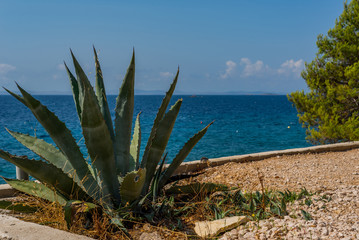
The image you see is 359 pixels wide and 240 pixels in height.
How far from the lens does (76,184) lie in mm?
2691

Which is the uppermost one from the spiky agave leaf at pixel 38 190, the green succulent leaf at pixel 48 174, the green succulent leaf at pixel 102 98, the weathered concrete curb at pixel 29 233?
the green succulent leaf at pixel 102 98

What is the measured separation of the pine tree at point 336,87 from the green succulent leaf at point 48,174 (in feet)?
28.1

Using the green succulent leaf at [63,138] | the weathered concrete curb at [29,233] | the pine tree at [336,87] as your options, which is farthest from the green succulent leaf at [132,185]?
the pine tree at [336,87]

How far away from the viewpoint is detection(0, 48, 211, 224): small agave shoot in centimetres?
257

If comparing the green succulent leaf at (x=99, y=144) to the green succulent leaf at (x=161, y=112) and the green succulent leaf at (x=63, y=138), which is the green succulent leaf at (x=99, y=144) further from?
the green succulent leaf at (x=161, y=112)

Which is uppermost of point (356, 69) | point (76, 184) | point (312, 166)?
point (356, 69)

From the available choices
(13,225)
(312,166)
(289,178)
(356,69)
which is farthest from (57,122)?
(356,69)

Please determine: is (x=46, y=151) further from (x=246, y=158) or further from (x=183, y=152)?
(x=246, y=158)

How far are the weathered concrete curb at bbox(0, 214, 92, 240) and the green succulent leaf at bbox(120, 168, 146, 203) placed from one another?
1.73 feet

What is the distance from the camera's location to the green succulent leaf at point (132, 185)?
8.33 ft

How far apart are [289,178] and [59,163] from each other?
295 centimetres

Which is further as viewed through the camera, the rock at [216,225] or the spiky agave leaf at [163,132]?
the spiky agave leaf at [163,132]

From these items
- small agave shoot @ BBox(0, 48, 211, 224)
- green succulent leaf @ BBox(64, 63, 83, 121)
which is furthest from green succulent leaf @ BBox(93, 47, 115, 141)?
green succulent leaf @ BBox(64, 63, 83, 121)

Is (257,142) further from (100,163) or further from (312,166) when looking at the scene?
(100,163)
